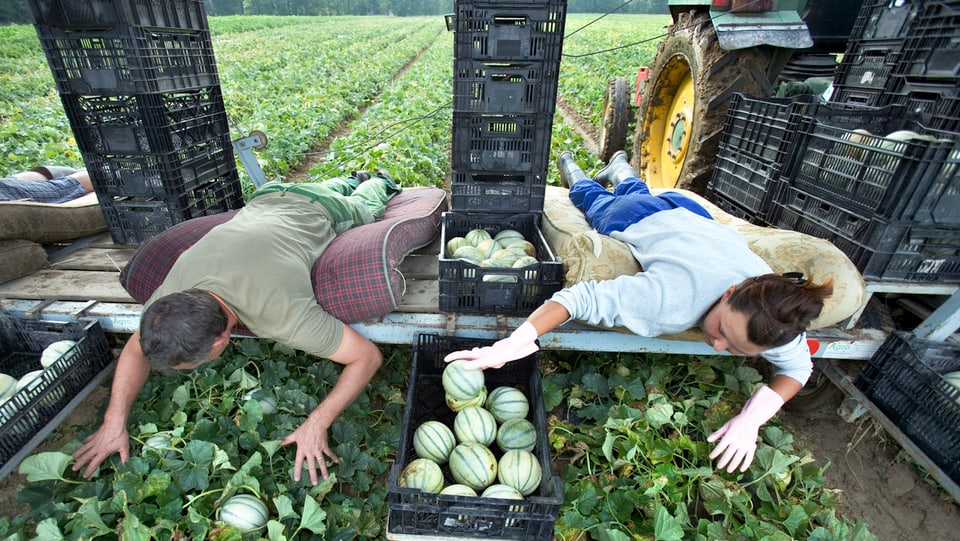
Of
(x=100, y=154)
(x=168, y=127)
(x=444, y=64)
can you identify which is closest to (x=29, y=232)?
(x=100, y=154)

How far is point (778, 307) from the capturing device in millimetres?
1864

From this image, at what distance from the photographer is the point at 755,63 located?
416cm

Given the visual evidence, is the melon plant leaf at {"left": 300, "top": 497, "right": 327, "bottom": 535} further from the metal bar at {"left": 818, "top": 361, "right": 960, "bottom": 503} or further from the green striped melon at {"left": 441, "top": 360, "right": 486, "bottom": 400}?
the metal bar at {"left": 818, "top": 361, "right": 960, "bottom": 503}

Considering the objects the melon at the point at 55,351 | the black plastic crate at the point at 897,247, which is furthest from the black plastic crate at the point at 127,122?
the black plastic crate at the point at 897,247

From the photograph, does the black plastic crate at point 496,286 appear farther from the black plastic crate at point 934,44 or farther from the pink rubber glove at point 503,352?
the black plastic crate at point 934,44

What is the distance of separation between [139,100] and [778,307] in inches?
151

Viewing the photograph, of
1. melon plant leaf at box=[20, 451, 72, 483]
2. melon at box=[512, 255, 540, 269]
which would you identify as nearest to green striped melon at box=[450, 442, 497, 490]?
melon at box=[512, 255, 540, 269]

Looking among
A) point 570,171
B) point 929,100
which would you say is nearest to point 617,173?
point 570,171

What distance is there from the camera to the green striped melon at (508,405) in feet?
8.00

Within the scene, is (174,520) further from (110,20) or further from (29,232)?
(110,20)

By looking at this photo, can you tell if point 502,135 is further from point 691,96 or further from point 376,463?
point 691,96

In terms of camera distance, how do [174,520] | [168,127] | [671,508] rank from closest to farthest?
[174,520]
[671,508]
[168,127]

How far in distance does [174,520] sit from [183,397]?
73cm

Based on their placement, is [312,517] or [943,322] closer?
[312,517]
